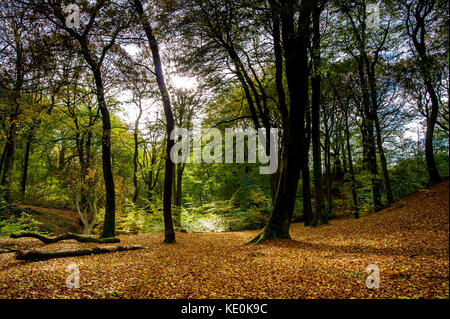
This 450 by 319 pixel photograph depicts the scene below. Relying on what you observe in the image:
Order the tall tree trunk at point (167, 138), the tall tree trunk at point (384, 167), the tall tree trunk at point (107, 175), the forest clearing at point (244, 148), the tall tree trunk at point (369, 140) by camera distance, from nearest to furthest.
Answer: the forest clearing at point (244, 148)
the tall tree trunk at point (167, 138)
the tall tree trunk at point (384, 167)
the tall tree trunk at point (107, 175)
the tall tree trunk at point (369, 140)

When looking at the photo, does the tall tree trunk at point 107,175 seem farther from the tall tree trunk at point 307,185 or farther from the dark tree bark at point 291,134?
the tall tree trunk at point 307,185

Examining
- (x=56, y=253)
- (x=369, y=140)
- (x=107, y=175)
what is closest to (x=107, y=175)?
(x=107, y=175)

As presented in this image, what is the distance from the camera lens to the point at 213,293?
10.2 ft

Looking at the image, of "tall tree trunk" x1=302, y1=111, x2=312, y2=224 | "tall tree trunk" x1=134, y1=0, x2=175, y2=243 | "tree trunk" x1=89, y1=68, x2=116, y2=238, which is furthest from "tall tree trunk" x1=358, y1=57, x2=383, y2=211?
"tree trunk" x1=89, y1=68, x2=116, y2=238

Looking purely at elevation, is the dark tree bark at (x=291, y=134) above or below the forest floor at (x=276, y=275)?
above

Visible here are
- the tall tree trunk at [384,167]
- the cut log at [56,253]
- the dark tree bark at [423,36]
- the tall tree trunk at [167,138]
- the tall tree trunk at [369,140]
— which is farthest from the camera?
the tall tree trunk at [369,140]

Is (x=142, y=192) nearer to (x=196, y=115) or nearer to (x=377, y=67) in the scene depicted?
(x=196, y=115)

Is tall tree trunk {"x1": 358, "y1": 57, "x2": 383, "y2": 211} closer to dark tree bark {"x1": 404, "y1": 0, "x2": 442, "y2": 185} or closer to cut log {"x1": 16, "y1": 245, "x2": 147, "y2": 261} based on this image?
dark tree bark {"x1": 404, "y1": 0, "x2": 442, "y2": 185}

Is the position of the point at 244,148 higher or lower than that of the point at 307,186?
higher

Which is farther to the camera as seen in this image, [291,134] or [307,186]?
[307,186]

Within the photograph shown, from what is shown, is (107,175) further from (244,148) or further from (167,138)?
(244,148)

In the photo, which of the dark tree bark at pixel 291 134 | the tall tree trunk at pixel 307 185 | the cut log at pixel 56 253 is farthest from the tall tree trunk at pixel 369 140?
the cut log at pixel 56 253
